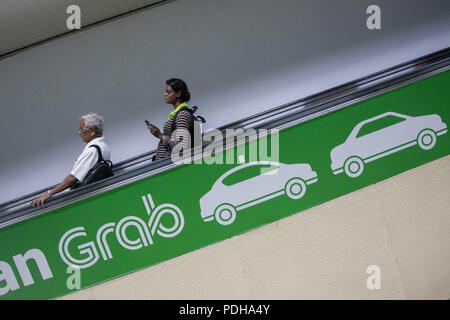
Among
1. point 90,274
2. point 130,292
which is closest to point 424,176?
point 130,292

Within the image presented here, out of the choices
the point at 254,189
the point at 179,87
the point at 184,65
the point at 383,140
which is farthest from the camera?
the point at 184,65

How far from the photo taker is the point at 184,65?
5121 mm

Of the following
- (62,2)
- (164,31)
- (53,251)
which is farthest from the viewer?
(164,31)

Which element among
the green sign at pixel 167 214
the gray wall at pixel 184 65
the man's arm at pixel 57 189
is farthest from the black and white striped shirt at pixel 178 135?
the gray wall at pixel 184 65

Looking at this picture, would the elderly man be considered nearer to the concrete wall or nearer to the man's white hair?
the man's white hair

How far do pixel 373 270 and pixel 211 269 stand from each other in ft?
4.10

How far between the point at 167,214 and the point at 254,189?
69 centimetres

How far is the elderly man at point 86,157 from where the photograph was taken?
11.0ft

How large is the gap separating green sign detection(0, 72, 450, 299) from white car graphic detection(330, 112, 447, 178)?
6 centimetres

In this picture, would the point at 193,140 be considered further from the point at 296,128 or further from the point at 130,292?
the point at 130,292

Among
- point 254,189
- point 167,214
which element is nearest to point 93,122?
point 167,214

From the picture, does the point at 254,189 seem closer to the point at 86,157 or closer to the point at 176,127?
the point at 176,127

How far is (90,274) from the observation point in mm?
3430

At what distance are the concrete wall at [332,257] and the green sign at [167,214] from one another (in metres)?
0.09
